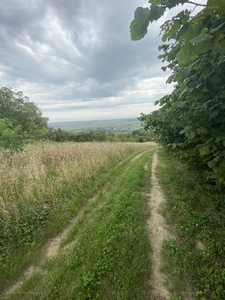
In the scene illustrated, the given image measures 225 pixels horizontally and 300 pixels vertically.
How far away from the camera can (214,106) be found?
1.52 metres

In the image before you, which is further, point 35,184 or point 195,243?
point 35,184

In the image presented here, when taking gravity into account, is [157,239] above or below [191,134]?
below

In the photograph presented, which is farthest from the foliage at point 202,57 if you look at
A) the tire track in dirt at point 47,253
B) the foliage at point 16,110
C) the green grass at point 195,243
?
the foliage at point 16,110

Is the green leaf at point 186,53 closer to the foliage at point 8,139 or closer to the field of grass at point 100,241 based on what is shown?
the field of grass at point 100,241

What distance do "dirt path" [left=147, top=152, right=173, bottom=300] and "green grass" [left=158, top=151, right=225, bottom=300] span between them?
0.11 meters

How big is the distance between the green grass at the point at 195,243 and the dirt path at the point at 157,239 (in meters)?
0.11

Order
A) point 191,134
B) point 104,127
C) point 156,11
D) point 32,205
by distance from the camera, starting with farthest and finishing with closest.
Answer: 1. point 104,127
2. point 32,205
3. point 191,134
4. point 156,11

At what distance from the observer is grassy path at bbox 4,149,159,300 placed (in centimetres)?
184

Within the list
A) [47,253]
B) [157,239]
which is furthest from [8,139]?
[157,239]

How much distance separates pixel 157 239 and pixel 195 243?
0.64m

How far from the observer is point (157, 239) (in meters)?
2.58

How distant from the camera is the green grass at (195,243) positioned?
5.93 ft

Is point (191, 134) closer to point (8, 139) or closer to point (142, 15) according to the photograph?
point (142, 15)

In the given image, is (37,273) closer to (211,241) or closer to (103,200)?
(103,200)
